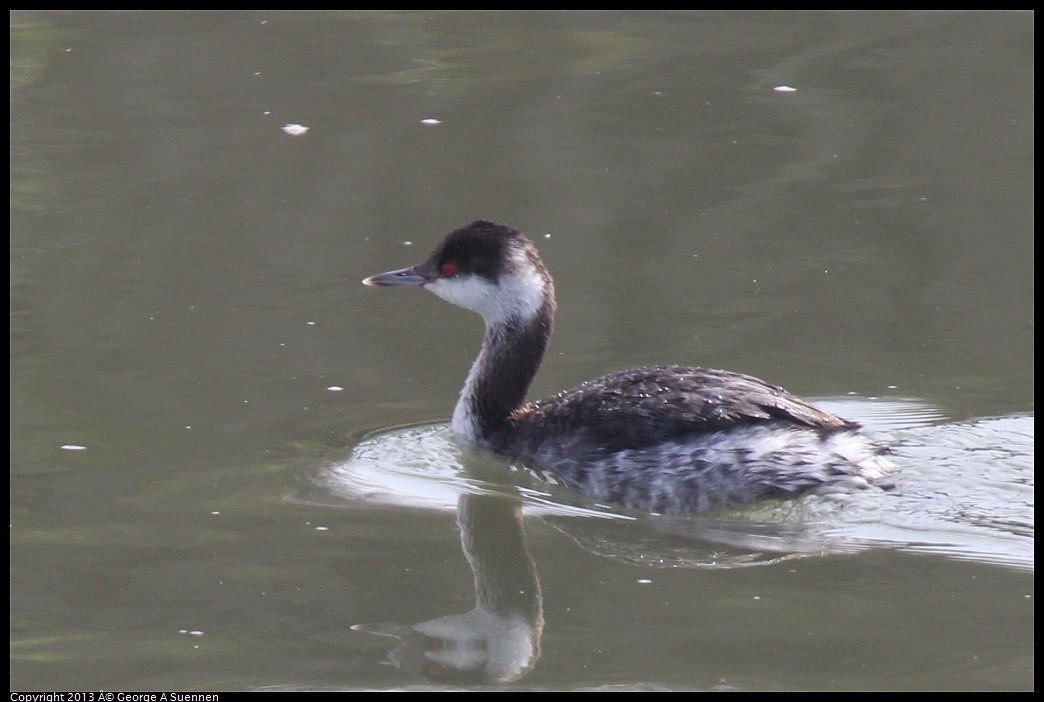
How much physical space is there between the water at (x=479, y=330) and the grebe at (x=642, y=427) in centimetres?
14

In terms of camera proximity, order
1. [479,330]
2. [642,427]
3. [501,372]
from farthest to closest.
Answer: [479,330], [501,372], [642,427]

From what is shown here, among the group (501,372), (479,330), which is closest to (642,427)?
(501,372)

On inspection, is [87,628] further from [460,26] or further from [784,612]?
[460,26]

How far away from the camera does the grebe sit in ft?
20.7

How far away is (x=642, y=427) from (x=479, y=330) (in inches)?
80.0

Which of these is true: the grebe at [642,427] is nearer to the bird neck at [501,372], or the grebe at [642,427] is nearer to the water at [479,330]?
the bird neck at [501,372]

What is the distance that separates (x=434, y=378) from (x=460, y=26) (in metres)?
6.91

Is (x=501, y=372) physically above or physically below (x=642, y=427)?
below

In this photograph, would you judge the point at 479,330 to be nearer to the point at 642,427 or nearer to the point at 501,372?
the point at 501,372

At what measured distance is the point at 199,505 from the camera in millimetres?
6266

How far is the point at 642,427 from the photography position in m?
6.49

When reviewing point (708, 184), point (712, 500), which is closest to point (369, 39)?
point (708, 184)

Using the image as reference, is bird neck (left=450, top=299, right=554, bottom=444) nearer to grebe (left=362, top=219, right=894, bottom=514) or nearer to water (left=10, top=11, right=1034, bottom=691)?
grebe (left=362, top=219, right=894, bottom=514)

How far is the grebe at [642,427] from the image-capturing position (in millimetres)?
6309
